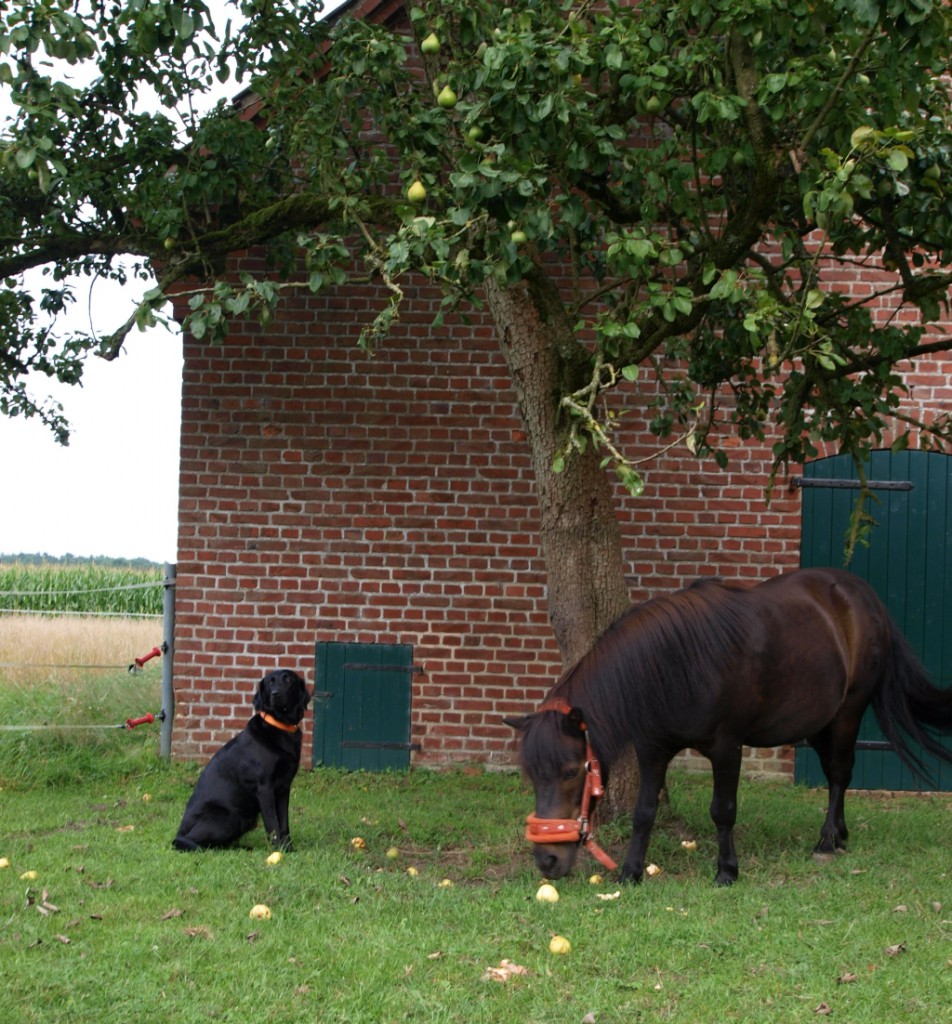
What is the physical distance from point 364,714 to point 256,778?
8.75 ft

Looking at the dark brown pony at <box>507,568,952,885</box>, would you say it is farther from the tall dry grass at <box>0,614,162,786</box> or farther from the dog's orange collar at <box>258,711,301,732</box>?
the tall dry grass at <box>0,614,162,786</box>

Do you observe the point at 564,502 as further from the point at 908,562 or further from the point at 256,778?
the point at 908,562

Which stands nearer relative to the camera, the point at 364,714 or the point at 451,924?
the point at 451,924

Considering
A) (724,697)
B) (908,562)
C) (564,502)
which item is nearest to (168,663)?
(564,502)

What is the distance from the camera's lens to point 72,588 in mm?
15750

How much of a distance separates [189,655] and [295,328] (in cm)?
247

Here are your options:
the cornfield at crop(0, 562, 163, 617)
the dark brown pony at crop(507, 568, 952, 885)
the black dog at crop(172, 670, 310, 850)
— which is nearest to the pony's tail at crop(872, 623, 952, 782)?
the dark brown pony at crop(507, 568, 952, 885)

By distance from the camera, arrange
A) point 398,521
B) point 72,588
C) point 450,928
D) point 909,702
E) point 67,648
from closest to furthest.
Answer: point 450,928
point 909,702
point 398,521
point 67,648
point 72,588

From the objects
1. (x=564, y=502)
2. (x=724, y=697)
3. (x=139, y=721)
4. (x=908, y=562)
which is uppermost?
(x=564, y=502)

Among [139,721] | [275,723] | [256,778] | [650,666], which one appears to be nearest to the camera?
[650,666]

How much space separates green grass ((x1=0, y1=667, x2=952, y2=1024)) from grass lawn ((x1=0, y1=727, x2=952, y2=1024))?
1cm

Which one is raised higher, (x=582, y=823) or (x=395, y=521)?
(x=395, y=521)

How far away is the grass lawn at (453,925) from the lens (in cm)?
385

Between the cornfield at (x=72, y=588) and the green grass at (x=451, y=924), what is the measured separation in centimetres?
829
